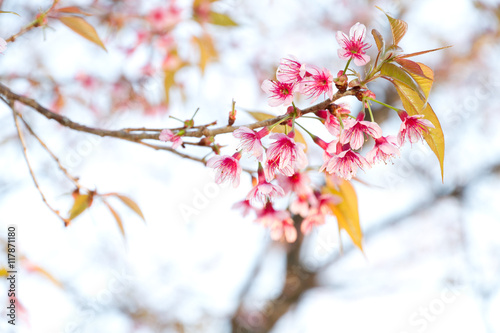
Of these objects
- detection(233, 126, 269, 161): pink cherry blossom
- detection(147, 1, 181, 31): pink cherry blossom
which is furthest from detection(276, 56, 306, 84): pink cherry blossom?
detection(147, 1, 181, 31): pink cherry blossom

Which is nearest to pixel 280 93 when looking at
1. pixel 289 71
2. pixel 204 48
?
pixel 289 71

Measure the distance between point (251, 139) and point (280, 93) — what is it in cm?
11

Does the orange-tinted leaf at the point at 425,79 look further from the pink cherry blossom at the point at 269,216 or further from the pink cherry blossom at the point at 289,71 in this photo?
the pink cherry blossom at the point at 269,216

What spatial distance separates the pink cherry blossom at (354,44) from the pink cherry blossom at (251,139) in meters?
0.20

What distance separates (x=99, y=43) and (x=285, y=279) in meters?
2.97

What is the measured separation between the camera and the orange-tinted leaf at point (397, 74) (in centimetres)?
61

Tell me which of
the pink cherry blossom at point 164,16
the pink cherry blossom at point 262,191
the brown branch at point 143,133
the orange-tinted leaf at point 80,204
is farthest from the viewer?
the pink cherry blossom at point 164,16

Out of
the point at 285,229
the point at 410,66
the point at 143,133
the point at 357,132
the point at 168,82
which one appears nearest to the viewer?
the point at 410,66

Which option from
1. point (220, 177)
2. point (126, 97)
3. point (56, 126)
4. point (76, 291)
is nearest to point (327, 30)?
point (126, 97)

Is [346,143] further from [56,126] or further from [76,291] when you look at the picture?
[76,291]

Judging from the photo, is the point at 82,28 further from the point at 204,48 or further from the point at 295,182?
the point at 204,48

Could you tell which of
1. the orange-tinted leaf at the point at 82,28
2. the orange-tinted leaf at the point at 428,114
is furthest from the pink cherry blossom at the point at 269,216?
the orange-tinted leaf at the point at 82,28

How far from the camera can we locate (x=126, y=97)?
270 centimetres

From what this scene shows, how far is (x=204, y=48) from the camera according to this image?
176 centimetres
